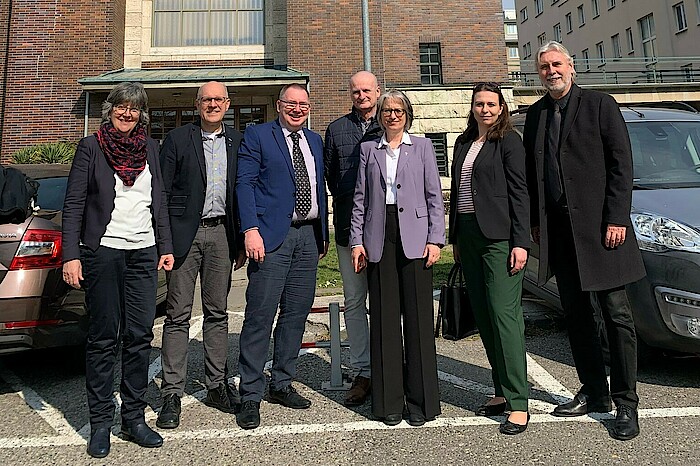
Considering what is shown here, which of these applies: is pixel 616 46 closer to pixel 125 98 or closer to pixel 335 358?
pixel 335 358

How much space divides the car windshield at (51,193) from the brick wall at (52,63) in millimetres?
12147

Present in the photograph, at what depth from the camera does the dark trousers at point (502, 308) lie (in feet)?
10.3

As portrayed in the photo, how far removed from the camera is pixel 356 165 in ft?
12.0

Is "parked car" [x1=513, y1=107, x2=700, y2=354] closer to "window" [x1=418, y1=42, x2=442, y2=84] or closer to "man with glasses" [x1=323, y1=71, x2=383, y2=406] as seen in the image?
"man with glasses" [x1=323, y1=71, x2=383, y2=406]

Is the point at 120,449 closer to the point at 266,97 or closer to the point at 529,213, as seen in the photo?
the point at 529,213

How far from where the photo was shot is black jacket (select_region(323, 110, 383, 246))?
366 centimetres

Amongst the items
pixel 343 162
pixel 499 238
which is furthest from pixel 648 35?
pixel 499 238

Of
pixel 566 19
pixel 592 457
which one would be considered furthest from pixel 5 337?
pixel 566 19

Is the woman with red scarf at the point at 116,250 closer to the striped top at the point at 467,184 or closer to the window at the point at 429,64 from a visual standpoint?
the striped top at the point at 467,184

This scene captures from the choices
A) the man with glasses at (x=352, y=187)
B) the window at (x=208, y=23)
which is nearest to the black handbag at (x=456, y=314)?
the man with glasses at (x=352, y=187)

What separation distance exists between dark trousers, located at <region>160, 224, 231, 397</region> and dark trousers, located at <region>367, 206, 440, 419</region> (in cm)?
108

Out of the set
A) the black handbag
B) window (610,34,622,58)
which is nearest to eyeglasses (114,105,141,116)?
the black handbag

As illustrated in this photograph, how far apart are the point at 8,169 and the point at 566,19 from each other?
4844cm

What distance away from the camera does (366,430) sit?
10.3 ft
